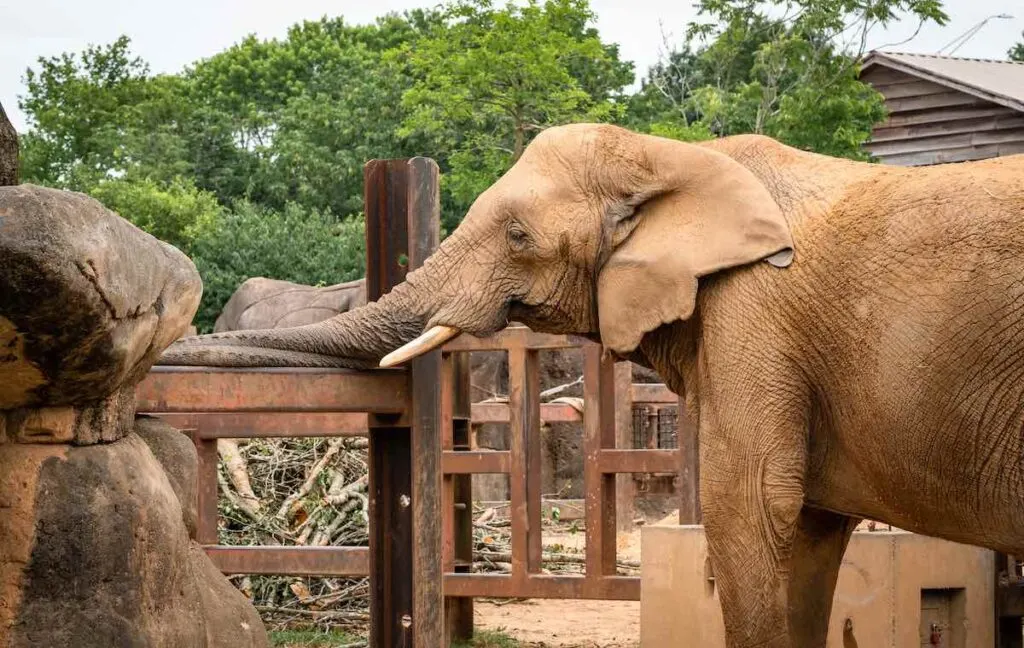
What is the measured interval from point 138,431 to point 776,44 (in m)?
14.6

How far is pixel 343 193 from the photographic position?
31641mm

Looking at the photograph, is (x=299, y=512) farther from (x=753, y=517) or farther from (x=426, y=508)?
(x=753, y=517)

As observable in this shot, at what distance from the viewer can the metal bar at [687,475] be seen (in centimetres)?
638

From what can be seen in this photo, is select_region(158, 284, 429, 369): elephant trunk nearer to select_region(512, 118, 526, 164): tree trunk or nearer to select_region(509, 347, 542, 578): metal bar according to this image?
select_region(509, 347, 542, 578): metal bar

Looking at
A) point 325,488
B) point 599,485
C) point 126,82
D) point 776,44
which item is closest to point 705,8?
point 776,44

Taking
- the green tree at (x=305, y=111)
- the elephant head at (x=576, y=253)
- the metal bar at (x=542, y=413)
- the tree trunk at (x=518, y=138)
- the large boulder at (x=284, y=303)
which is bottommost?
the metal bar at (x=542, y=413)

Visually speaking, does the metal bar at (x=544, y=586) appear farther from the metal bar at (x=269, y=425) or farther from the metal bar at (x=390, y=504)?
the metal bar at (x=390, y=504)

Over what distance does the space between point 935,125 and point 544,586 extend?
15125 mm

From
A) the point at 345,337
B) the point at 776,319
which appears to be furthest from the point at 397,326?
the point at 776,319

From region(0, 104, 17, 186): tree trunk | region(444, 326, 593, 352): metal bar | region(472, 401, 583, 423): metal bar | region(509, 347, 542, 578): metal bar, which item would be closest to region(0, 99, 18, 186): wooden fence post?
region(0, 104, 17, 186): tree trunk

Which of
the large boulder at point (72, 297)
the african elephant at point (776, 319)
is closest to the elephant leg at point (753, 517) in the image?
the african elephant at point (776, 319)

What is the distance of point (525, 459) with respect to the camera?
7070 millimetres

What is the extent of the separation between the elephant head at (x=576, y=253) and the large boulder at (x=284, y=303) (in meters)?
12.3

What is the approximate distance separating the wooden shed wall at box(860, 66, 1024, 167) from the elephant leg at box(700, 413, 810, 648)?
50.4 feet
